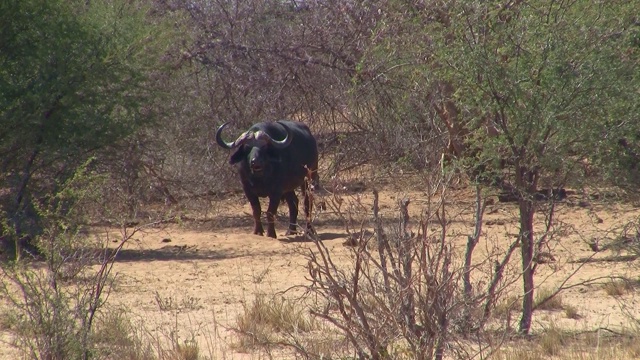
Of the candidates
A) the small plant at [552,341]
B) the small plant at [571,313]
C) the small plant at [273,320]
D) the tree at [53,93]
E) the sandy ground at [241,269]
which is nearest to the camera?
the small plant at [552,341]

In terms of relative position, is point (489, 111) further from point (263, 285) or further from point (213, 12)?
point (213, 12)

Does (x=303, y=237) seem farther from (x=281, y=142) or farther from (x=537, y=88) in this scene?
(x=537, y=88)

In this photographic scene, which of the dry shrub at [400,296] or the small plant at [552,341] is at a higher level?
the dry shrub at [400,296]

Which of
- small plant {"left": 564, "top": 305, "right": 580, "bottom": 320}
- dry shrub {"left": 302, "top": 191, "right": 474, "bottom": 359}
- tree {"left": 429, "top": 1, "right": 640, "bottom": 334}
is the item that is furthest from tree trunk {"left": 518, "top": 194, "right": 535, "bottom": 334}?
dry shrub {"left": 302, "top": 191, "right": 474, "bottom": 359}

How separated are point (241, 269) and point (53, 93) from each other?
3355 mm

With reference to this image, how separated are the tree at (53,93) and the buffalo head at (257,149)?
1991mm

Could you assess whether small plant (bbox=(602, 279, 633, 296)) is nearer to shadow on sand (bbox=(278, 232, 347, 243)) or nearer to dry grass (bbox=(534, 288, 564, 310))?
dry grass (bbox=(534, 288, 564, 310))

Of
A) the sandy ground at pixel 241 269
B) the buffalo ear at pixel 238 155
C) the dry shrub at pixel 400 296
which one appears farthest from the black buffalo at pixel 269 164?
the dry shrub at pixel 400 296

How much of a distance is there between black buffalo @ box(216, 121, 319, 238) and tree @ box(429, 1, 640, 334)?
6395mm

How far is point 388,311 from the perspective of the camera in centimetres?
608

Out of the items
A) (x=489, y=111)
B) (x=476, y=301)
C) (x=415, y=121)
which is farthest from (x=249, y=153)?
(x=476, y=301)

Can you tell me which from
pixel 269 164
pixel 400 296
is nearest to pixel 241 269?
pixel 269 164

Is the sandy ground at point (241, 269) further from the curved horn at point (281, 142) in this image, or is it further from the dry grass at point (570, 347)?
the curved horn at point (281, 142)

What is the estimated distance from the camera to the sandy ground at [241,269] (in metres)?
9.05
